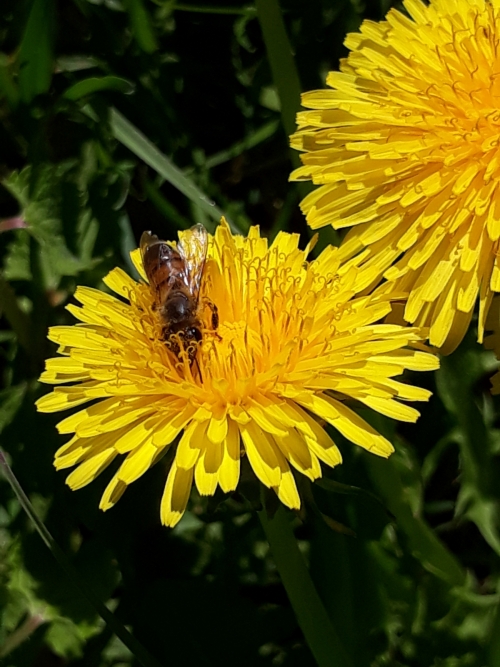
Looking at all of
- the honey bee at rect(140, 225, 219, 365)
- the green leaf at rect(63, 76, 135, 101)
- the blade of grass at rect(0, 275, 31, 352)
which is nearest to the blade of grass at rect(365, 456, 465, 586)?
the honey bee at rect(140, 225, 219, 365)

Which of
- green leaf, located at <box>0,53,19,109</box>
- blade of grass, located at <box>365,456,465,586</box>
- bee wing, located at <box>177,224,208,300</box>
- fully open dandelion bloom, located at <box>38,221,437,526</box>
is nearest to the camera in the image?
fully open dandelion bloom, located at <box>38,221,437,526</box>

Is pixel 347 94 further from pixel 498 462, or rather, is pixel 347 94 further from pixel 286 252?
pixel 498 462

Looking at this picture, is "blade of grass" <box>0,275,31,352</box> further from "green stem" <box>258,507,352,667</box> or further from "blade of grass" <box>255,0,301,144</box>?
"green stem" <box>258,507,352,667</box>

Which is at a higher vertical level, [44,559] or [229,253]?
[229,253]

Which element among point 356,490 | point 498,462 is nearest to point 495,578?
point 498,462

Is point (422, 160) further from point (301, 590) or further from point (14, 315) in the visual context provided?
point (14, 315)

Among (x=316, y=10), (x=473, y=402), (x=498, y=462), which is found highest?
(x=316, y=10)

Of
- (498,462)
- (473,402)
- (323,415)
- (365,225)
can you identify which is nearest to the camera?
(323,415)
